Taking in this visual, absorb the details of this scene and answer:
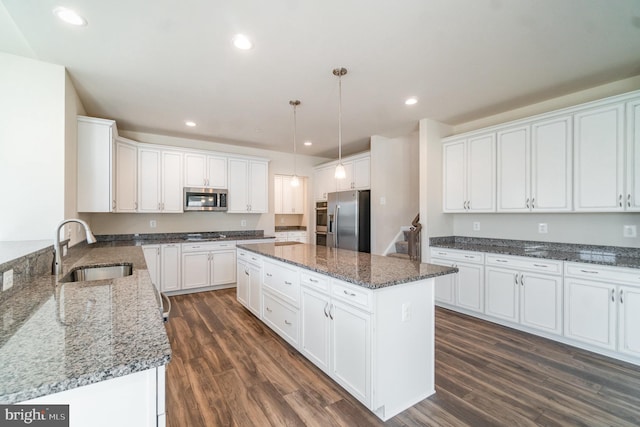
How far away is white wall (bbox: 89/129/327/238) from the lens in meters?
4.44

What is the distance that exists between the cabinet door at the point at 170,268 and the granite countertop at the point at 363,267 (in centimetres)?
225

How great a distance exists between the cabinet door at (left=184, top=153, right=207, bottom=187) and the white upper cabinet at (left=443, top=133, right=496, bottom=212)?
387 centimetres

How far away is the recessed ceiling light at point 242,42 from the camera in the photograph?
6.98ft

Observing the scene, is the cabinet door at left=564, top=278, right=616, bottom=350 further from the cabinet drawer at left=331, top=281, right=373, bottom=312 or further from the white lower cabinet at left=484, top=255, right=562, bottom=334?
the cabinet drawer at left=331, top=281, right=373, bottom=312

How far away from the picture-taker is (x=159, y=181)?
445cm

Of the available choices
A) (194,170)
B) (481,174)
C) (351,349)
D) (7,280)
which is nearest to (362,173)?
(481,174)

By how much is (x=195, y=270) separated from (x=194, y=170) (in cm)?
166

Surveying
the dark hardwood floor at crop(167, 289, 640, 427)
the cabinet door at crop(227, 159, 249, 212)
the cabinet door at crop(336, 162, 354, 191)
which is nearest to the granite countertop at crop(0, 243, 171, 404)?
A: the dark hardwood floor at crop(167, 289, 640, 427)

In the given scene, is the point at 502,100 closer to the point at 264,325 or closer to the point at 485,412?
the point at 485,412

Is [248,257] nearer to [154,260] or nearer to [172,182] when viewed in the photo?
[154,260]

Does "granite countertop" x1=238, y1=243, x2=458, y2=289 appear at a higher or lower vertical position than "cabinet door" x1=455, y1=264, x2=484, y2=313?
higher

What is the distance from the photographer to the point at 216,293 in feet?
15.1

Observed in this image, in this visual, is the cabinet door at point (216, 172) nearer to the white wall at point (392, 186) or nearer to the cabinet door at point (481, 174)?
the white wall at point (392, 186)

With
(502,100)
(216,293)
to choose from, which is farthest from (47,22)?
(502,100)
